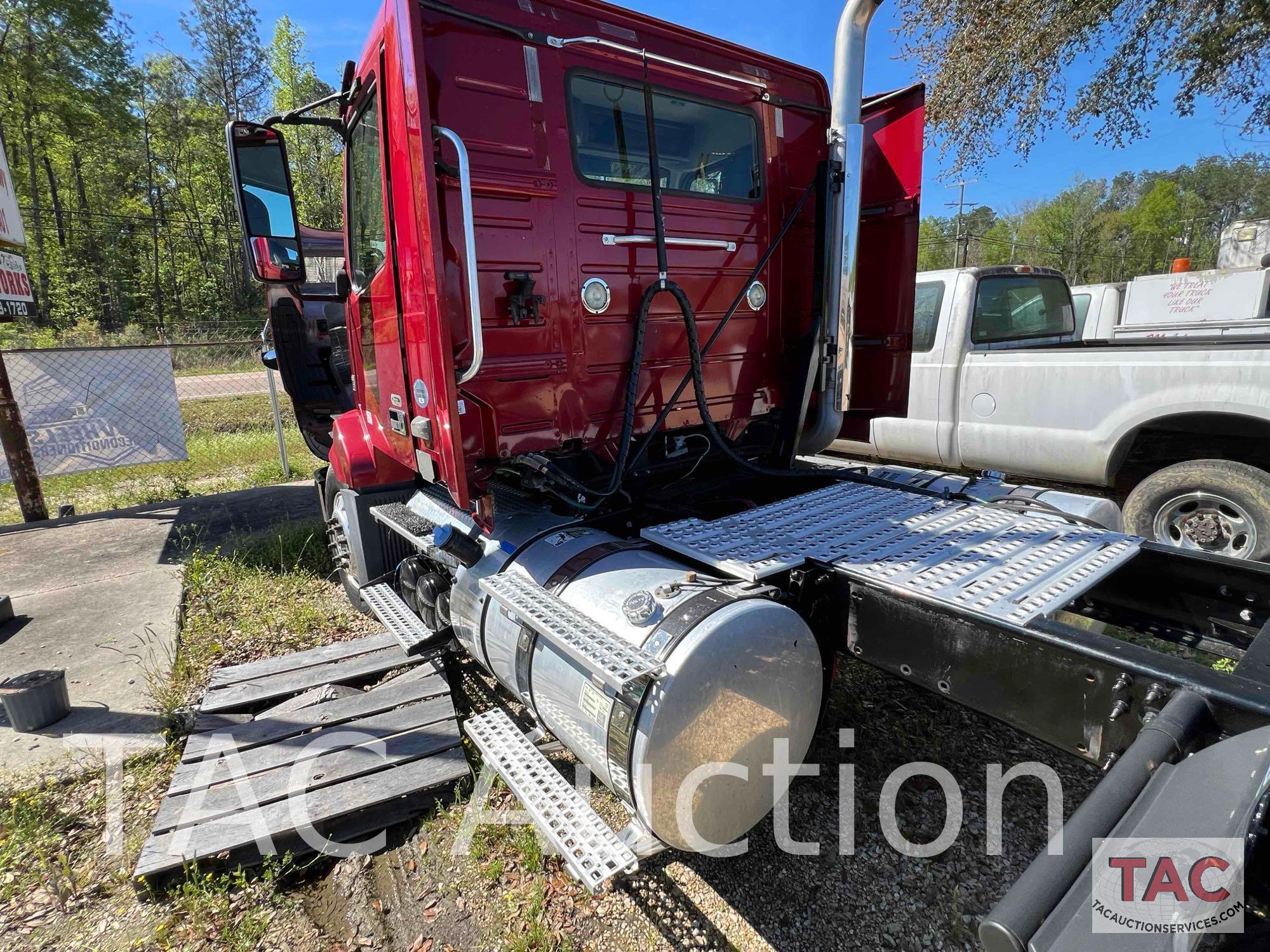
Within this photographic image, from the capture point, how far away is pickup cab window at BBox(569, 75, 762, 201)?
2.86 m

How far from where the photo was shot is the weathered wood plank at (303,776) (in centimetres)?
259

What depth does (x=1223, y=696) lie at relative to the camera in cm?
144

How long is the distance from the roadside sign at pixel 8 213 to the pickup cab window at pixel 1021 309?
890 centimetres

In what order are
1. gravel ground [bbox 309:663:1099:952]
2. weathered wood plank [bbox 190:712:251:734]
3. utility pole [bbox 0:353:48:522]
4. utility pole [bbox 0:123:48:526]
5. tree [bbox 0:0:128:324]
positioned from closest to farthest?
gravel ground [bbox 309:663:1099:952], weathered wood plank [bbox 190:712:251:734], utility pole [bbox 0:123:48:526], utility pole [bbox 0:353:48:522], tree [bbox 0:0:128:324]

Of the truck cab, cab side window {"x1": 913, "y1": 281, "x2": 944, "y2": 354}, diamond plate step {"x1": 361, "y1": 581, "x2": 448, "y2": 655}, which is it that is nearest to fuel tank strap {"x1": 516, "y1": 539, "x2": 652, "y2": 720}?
A: the truck cab

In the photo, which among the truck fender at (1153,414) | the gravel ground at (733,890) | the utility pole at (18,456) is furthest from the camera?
the utility pole at (18,456)

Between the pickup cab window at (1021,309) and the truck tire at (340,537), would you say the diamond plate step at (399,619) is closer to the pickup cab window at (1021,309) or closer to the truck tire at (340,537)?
the truck tire at (340,537)

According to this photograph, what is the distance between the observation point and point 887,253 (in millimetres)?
3572

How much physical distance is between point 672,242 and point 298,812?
2832 mm

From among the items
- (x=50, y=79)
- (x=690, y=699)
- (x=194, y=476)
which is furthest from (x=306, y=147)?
(x=690, y=699)

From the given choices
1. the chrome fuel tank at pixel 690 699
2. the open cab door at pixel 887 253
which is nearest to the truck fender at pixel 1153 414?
the open cab door at pixel 887 253

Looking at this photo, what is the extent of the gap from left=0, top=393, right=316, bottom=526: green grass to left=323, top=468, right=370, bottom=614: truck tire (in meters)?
4.26

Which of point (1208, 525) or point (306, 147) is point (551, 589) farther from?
point (306, 147)

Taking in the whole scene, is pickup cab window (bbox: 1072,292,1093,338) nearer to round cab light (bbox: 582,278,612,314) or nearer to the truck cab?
the truck cab
